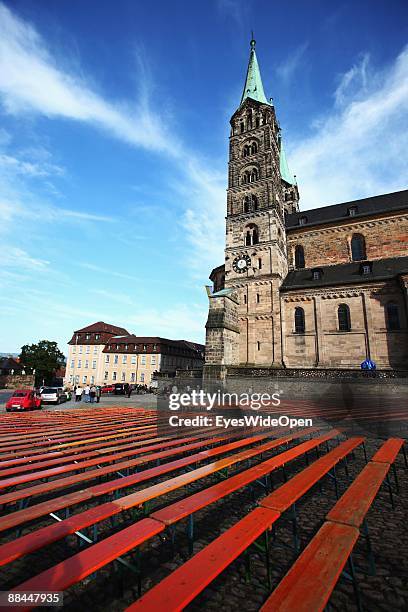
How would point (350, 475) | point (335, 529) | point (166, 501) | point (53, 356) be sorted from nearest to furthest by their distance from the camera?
point (335, 529) < point (166, 501) < point (350, 475) < point (53, 356)

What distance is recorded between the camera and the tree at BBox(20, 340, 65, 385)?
53.4 metres

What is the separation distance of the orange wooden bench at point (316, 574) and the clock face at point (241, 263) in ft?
86.4

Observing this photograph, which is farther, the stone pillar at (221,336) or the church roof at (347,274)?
the church roof at (347,274)

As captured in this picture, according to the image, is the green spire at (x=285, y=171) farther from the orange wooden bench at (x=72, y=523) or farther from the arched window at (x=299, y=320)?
the orange wooden bench at (x=72, y=523)

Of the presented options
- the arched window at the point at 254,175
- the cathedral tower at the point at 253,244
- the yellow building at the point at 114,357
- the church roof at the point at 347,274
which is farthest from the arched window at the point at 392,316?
the yellow building at the point at 114,357

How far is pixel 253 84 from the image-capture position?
116ft

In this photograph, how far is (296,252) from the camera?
104 ft

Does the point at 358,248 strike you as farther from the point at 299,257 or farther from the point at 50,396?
the point at 50,396

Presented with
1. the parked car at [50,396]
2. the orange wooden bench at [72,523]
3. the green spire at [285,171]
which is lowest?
the parked car at [50,396]

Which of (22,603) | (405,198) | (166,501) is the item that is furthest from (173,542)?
(405,198)

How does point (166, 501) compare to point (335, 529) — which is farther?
point (166, 501)

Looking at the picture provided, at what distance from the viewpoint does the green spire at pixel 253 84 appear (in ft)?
112

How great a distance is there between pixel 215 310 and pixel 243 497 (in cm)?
2071

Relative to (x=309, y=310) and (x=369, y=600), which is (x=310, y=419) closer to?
(x=369, y=600)
